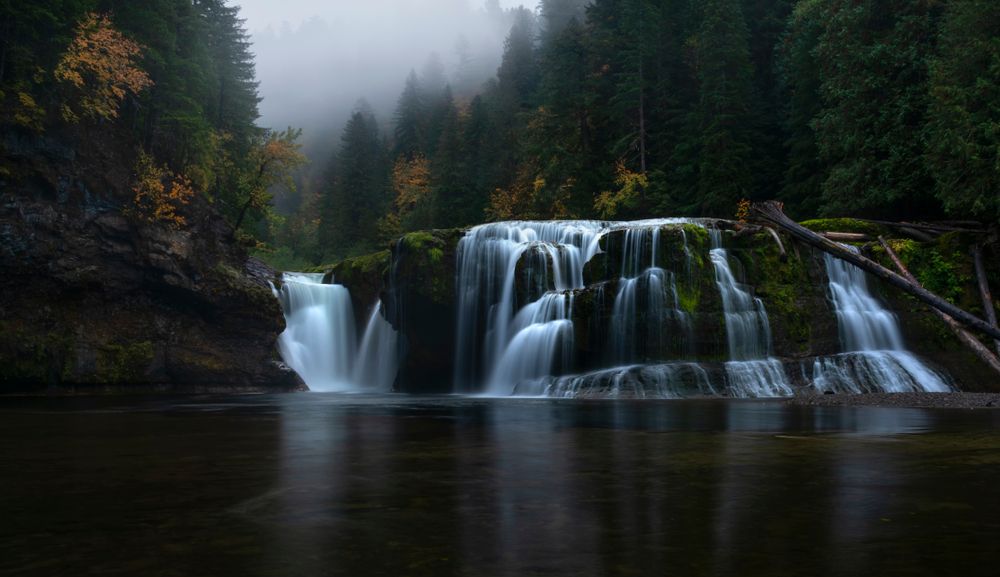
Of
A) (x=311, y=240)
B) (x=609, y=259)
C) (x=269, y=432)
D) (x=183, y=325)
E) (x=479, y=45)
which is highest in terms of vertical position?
(x=479, y=45)

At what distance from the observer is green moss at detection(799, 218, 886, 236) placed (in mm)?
25078

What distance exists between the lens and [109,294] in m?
23.5

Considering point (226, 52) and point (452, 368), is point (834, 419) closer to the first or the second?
point (452, 368)

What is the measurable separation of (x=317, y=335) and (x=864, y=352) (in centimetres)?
2178

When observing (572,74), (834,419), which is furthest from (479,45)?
(834,419)

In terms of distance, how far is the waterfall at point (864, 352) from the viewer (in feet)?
60.6

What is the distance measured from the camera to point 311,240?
8056 centimetres

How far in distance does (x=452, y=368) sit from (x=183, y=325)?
10.0 meters

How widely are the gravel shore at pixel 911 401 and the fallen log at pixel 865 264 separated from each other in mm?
3780

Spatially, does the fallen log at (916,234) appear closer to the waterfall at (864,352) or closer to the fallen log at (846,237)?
the fallen log at (846,237)

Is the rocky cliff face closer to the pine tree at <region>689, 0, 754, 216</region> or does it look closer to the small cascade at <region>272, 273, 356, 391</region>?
the small cascade at <region>272, 273, 356, 391</region>

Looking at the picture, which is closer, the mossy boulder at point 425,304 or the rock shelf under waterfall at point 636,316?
the rock shelf under waterfall at point 636,316

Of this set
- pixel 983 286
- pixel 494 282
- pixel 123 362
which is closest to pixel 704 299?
pixel 494 282

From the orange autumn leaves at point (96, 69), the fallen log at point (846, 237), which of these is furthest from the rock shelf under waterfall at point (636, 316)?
the orange autumn leaves at point (96, 69)
